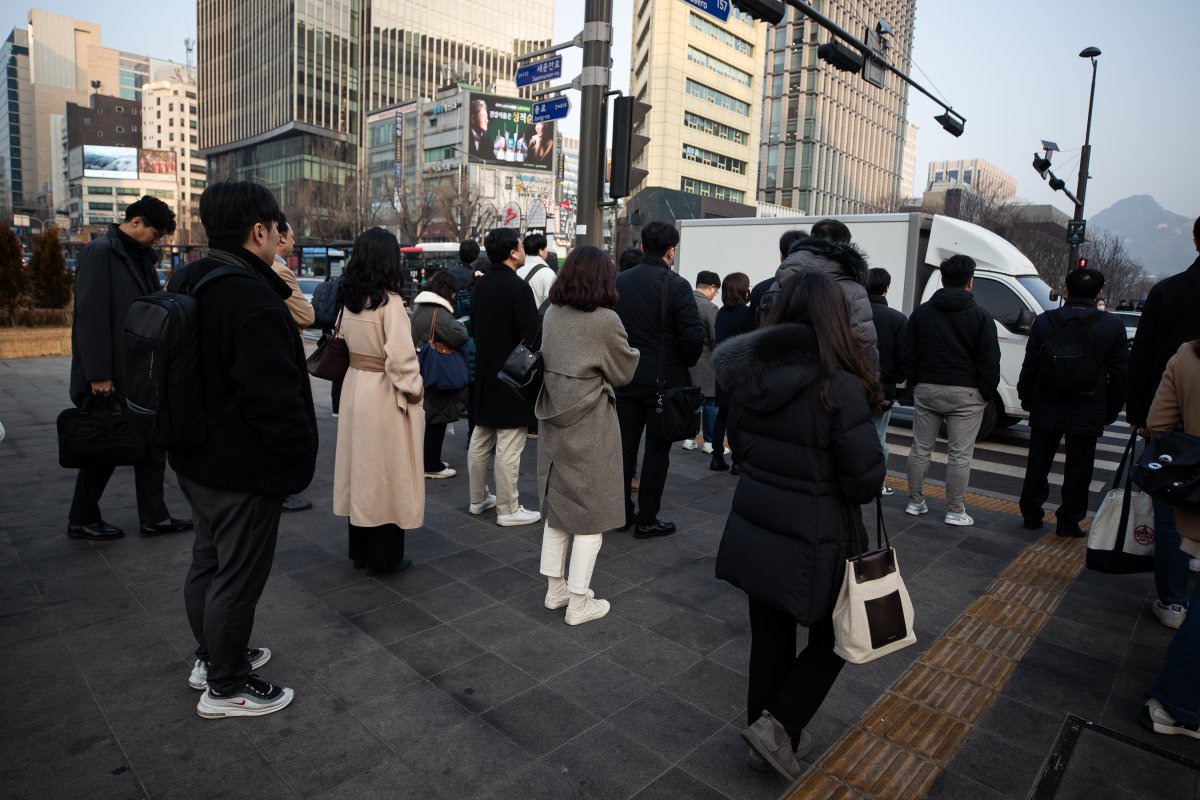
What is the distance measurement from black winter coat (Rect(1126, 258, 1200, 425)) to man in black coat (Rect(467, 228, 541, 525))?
3.78 meters

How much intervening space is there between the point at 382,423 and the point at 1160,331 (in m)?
4.61

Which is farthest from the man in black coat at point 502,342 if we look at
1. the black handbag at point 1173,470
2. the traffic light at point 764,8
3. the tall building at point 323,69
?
the tall building at point 323,69

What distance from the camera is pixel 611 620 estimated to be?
3883mm

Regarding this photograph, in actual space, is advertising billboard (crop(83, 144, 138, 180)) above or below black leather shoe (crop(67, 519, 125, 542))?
above

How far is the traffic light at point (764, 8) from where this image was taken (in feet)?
25.6

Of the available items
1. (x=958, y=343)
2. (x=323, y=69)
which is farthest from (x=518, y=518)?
(x=323, y=69)

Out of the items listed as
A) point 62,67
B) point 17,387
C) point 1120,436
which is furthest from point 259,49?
point 1120,436

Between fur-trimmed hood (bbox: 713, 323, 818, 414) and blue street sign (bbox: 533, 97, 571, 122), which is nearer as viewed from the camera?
fur-trimmed hood (bbox: 713, 323, 818, 414)

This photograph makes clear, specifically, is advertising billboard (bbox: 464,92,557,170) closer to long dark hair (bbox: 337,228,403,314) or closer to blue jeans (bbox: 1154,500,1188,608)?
long dark hair (bbox: 337,228,403,314)

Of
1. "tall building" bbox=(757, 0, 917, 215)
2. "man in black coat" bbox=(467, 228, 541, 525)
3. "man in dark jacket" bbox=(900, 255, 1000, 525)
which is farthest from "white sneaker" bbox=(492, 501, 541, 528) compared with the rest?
"tall building" bbox=(757, 0, 917, 215)

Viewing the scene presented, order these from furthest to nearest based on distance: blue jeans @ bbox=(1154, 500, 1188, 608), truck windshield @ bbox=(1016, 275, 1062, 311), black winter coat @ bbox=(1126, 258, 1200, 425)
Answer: truck windshield @ bbox=(1016, 275, 1062, 311) < black winter coat @ bbox=(1126, 258, 1200, 425) < blue jeans @ bbox=(1154, 500, 1188, 608)

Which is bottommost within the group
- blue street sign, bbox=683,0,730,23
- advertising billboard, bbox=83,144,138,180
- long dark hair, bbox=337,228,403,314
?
long dark hair, bbox=337,228,403,314

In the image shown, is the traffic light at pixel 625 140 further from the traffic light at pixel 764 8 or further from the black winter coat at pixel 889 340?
the black winter coat at pixel 889 340

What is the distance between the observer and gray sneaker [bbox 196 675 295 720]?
9.34ft
